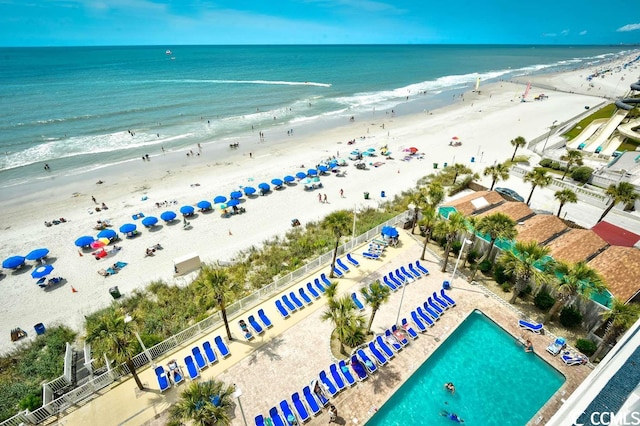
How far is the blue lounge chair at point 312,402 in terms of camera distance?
1349 cm

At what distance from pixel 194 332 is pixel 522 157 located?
155 ft

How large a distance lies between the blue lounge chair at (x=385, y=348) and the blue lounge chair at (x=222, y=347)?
8.37 meters

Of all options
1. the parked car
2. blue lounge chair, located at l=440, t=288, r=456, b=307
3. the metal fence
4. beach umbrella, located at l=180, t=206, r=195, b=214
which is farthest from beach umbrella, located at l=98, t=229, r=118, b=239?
the parked car

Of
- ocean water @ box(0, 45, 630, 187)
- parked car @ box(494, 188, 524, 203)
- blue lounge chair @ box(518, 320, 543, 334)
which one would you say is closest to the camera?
blue lounge chair @ box(518, 320, 543, 334)

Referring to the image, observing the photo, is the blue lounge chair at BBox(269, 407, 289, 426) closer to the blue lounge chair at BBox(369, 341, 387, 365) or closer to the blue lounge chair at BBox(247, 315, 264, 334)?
the blue lounge chair at BBox(247, 315, 264, 334)

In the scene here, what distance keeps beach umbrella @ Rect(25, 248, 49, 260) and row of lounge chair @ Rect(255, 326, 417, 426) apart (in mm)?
25986

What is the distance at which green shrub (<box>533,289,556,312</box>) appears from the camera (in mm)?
18667

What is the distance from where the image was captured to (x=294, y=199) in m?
36.2

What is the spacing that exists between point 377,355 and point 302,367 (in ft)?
13.3

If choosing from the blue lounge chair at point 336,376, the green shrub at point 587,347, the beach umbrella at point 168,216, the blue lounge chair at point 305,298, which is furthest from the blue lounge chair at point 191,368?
the green shrub at point 587,347

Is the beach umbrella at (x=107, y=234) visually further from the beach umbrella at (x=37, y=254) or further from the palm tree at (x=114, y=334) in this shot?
the palm tree at (x=114, y=334)

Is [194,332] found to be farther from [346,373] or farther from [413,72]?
[413,72]

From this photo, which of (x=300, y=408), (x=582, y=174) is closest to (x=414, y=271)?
(x=300, y=408)

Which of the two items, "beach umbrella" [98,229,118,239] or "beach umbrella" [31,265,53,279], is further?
"beach umbrella" [98,229,118,239]
